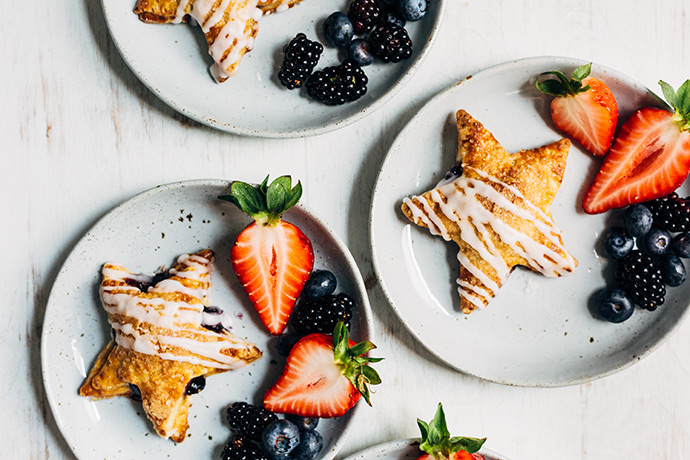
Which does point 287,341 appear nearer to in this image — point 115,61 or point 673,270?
point 115,61

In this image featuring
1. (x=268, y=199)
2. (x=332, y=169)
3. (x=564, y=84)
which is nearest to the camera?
(x=268, y=199)

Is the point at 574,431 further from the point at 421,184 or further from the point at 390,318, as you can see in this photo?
the point at 421,184

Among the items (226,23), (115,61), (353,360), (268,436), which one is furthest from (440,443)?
(115,61)

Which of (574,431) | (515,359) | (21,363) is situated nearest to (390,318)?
(515,359)

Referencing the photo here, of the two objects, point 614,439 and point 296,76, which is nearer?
point 296,76

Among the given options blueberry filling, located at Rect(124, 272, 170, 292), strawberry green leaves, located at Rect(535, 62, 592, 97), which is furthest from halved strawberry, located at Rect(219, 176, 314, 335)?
strawberry green leaves, located at Rect(535, 62, 592, 97)

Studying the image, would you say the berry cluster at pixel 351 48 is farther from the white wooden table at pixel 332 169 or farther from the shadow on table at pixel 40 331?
the shadow on table at pixel 40 331
